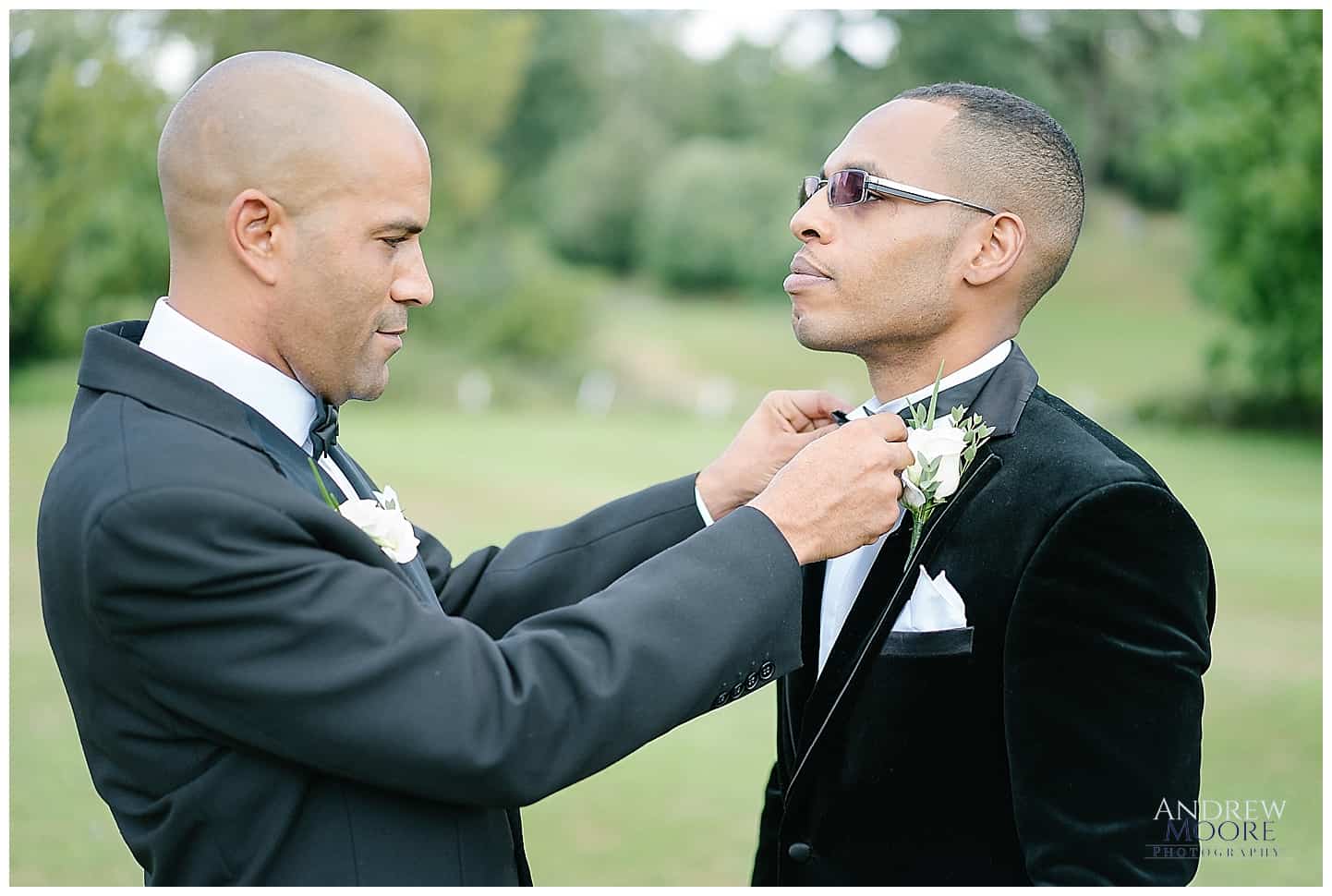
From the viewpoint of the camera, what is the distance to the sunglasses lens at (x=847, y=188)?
3.18 metres

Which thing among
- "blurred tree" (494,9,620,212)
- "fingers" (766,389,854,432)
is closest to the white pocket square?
"fingers" (766,389,854,432)

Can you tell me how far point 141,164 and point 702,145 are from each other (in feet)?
53.2

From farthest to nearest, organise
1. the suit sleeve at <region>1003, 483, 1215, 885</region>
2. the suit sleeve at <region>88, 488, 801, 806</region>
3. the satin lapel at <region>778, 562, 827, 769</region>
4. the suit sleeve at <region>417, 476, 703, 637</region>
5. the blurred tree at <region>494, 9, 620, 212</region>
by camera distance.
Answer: the blurred tree at <region>494, 9, 620, 212</region>, the suit sleeve at <region>417, 476, 703, 637</region>, the satin lapel at <region>778, 562, 827, 769</region>, the suit sleeve at <region>1003, 483, 1215, 885</region>, the suit sleeve at <region>88, 488, 801, 806</region>

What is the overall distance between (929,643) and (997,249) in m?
1.00

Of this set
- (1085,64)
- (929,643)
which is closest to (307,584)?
(929,643)

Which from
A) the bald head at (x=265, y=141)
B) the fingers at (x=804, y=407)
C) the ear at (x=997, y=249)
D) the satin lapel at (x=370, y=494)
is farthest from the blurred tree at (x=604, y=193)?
the bald head at (x=265, y=141)

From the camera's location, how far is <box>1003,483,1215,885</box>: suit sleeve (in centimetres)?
259

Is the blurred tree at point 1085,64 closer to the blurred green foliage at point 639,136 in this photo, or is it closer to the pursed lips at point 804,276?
the blurred green foliage at point 639,136

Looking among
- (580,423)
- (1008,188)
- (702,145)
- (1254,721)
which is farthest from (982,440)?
(702,145)

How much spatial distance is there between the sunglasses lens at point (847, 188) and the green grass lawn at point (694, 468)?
482 centimetres

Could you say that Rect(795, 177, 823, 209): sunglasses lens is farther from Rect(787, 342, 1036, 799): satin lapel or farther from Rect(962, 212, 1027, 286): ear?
Rect(787, 342, 1036, 799): satin lapel

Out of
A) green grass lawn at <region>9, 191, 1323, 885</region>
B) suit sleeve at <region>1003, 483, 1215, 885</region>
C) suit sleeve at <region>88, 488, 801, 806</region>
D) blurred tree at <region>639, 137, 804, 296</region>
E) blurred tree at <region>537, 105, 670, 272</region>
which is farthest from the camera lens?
blurred tree at <region>537, 105, 670, 272</region>

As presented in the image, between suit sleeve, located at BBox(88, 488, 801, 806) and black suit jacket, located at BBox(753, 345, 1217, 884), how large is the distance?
662 mm

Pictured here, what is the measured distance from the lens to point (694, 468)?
2078cm
